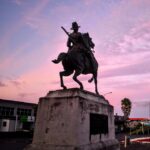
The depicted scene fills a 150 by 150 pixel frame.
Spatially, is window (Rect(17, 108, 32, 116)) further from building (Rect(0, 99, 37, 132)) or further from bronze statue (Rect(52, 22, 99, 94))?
bronze statue (Rect(52, 22, 99, 94))

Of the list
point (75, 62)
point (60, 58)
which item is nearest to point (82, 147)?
point (75, 62)

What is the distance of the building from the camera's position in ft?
143

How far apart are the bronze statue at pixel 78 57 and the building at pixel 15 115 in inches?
1497

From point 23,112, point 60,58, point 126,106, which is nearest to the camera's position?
point 60,58

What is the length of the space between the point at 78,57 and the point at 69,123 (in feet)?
7.83

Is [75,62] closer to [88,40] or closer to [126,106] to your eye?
[88,40]

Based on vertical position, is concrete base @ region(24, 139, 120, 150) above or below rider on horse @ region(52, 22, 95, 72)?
below

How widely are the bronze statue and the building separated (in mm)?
38029

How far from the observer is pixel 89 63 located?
8.87 m

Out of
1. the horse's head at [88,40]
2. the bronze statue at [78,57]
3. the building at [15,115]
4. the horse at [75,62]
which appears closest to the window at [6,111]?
the building at [15,115]

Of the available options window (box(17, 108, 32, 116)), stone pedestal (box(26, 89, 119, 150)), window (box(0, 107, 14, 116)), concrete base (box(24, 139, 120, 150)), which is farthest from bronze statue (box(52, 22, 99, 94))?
window (box(17, 108, 32, 116))

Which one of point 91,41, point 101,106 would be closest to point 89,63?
point 91,41

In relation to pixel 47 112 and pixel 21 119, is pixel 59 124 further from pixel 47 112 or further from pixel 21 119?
pixel 21 119

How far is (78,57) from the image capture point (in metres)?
7.97
